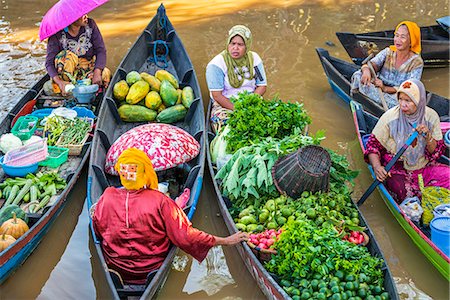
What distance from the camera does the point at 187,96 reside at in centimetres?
673

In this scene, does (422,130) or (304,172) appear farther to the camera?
(422,130)

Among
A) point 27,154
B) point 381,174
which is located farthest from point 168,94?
point 381,174

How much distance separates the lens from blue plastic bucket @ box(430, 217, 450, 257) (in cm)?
452

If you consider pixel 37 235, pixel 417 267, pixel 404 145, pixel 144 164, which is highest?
pixel 144 164

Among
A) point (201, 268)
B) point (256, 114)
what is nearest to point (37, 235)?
point (201, 268)

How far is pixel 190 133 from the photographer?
648 centimetres

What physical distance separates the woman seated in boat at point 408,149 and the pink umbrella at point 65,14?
3743 millimetres

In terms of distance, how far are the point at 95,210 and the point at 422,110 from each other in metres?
3.27

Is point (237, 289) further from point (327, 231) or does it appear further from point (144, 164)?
point (144, 164)

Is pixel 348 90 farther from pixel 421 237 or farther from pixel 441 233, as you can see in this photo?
pixel 441 233

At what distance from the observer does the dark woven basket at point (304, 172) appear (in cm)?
468

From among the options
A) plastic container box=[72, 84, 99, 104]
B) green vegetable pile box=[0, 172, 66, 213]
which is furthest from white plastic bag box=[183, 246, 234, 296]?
plastic container box=[72, 84, 99, 104]

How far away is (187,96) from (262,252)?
299cm

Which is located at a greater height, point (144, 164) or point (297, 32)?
point (144, 164)
